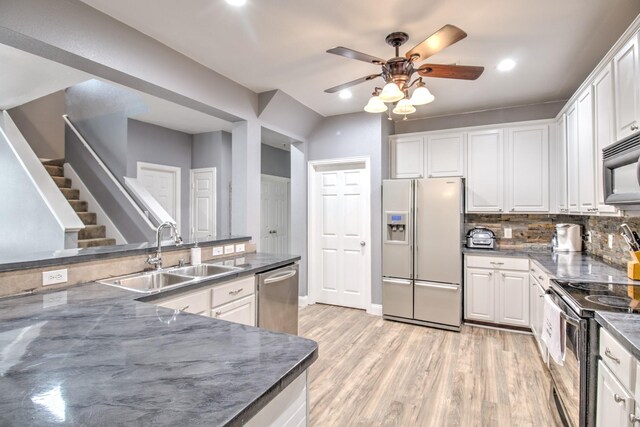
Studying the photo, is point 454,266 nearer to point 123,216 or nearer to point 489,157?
point 489,157

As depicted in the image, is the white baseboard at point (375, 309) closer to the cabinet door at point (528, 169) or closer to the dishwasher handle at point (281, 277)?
the dishwasher handle at point (281, 277)

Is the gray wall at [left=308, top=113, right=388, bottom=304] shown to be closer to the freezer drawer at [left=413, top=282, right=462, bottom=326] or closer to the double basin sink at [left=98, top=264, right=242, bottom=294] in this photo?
the freezer drawer at [left=413, top=282, right=462, bottom=326]

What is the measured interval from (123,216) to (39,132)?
2.28 metres

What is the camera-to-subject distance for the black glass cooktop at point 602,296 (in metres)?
1.65

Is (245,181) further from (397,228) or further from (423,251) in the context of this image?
(423,251)

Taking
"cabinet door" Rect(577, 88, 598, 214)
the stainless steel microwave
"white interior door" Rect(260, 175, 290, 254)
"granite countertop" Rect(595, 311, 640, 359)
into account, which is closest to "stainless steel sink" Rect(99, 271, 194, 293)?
"granite countertop" Rect(595, 311, 640, 359)

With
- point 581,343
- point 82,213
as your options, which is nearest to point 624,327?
point 581,343

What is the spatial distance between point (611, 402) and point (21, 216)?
17.0 feet

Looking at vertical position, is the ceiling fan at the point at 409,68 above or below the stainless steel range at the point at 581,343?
above

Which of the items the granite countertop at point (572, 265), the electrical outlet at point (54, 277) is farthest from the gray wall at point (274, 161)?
the electrical outlet at point (54, 277)

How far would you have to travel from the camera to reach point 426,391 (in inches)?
97.7

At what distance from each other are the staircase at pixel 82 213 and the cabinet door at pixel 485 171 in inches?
190

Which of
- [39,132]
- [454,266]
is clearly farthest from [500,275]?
[39,132]

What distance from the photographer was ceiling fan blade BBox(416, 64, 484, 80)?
7.07 ft
